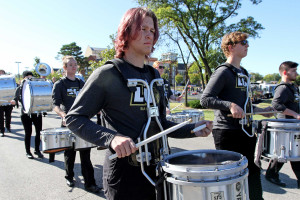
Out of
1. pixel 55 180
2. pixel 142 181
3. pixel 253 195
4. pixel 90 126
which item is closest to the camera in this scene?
pixel 90 126

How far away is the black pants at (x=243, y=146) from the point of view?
2943mm

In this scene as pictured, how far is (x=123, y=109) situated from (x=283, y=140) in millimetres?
2537

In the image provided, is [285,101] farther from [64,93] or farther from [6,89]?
[6,89]

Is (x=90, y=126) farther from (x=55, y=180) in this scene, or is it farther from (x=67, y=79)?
(x=55, y=180)

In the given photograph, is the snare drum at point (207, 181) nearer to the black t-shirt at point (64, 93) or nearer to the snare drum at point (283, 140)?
the snare drum at point (283, 140)

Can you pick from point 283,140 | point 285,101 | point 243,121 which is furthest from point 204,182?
point 285,101

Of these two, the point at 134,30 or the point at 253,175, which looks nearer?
the point at 134,30

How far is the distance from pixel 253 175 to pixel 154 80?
6.49 ft

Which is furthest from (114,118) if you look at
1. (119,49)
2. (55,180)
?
(55,180)

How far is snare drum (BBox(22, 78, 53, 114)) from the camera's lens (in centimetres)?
619

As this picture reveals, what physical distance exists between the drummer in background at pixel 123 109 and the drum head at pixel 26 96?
5044 millimetres

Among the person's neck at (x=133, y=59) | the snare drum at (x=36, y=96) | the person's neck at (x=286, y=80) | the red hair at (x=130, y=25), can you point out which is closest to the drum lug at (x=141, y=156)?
the person's neck at (x=133, y=59)

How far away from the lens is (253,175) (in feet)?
9.99

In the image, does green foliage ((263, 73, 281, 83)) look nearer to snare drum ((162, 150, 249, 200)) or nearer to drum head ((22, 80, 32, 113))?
drum head ((22, 80, 32, 113))
